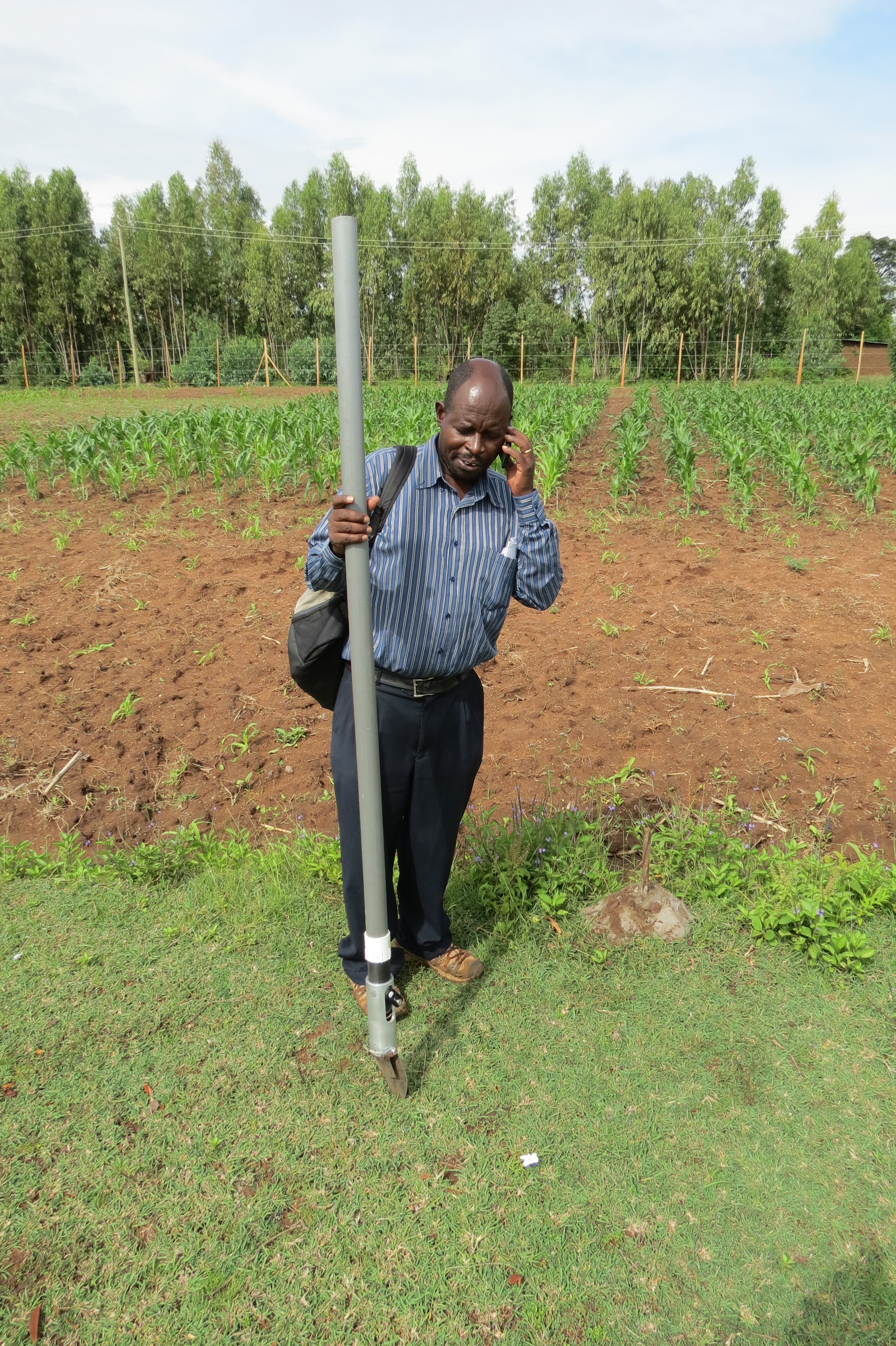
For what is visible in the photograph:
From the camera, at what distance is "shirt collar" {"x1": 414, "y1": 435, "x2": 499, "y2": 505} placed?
91.0 inches

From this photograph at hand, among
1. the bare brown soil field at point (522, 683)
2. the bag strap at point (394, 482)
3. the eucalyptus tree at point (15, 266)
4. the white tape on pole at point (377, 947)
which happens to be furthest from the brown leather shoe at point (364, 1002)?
the eucalyptus tree at point (15, 266)

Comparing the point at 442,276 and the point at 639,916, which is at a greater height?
the point at 442,276

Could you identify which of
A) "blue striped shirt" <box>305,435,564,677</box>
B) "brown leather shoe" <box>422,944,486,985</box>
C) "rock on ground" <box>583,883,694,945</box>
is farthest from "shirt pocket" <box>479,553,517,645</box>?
"rock on ground" <box>583,883,694,945</box>

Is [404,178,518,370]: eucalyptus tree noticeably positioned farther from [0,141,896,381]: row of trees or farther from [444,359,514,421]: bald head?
[444,359,514,421]: bald head

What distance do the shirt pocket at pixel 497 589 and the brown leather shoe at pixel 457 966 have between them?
1.18 meters

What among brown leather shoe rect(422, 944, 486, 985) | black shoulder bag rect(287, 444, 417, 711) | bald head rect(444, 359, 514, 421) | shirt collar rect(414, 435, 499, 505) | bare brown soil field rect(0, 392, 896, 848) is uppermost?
bald head rect(444, 359, 514, 421)

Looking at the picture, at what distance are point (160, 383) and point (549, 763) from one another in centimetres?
3518

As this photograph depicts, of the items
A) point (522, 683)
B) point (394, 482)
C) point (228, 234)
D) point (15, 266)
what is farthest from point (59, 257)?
point (394, 482)

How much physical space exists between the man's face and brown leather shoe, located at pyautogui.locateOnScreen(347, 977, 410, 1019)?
1.68m

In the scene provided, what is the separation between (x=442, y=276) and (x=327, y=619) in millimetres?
42620

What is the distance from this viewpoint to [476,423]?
218 cm

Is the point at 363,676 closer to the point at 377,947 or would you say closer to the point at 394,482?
the point at 394,482

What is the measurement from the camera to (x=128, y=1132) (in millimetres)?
2301

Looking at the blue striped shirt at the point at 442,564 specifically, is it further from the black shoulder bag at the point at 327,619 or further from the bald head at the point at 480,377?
the bald head at the point at 480,377
